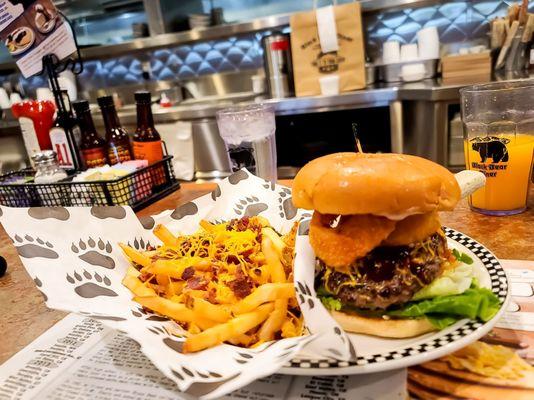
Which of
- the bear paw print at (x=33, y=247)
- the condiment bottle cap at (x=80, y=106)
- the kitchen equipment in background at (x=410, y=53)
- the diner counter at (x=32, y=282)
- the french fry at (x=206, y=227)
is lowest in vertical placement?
the diner counter at (x=32, y=282)

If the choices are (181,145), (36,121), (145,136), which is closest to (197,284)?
(145,136)

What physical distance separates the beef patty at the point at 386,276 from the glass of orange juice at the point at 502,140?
1.88ft

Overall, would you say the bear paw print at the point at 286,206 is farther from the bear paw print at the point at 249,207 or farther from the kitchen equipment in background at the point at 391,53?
the kitchen equipment in background at the point at 391,53

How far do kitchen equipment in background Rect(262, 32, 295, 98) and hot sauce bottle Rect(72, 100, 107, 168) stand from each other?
2228 mm

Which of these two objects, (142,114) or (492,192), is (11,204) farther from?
(492,192)

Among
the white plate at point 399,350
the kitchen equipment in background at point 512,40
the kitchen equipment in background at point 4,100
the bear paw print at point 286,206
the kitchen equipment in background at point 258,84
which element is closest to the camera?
the white plate at point 399,350

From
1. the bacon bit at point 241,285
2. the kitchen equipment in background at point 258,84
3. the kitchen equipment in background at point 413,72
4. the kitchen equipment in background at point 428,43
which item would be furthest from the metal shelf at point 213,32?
the bacon bit at point 241,285

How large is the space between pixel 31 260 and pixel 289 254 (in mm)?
684

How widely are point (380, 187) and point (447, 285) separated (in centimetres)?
27

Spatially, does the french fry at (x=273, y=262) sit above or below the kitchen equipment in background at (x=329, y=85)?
below

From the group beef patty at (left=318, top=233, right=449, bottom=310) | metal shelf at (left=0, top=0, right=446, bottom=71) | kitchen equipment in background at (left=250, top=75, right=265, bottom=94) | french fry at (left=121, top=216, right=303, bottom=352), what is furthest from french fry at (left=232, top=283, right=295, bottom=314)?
kitchen equipment in background at (left=250, top=75, right=265, bottom=94)

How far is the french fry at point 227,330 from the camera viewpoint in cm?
88

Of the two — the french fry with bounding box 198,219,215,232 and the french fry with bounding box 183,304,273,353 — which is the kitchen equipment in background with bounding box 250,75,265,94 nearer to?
the french fry with bounding box 198,219,215,232

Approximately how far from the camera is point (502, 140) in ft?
4.62
